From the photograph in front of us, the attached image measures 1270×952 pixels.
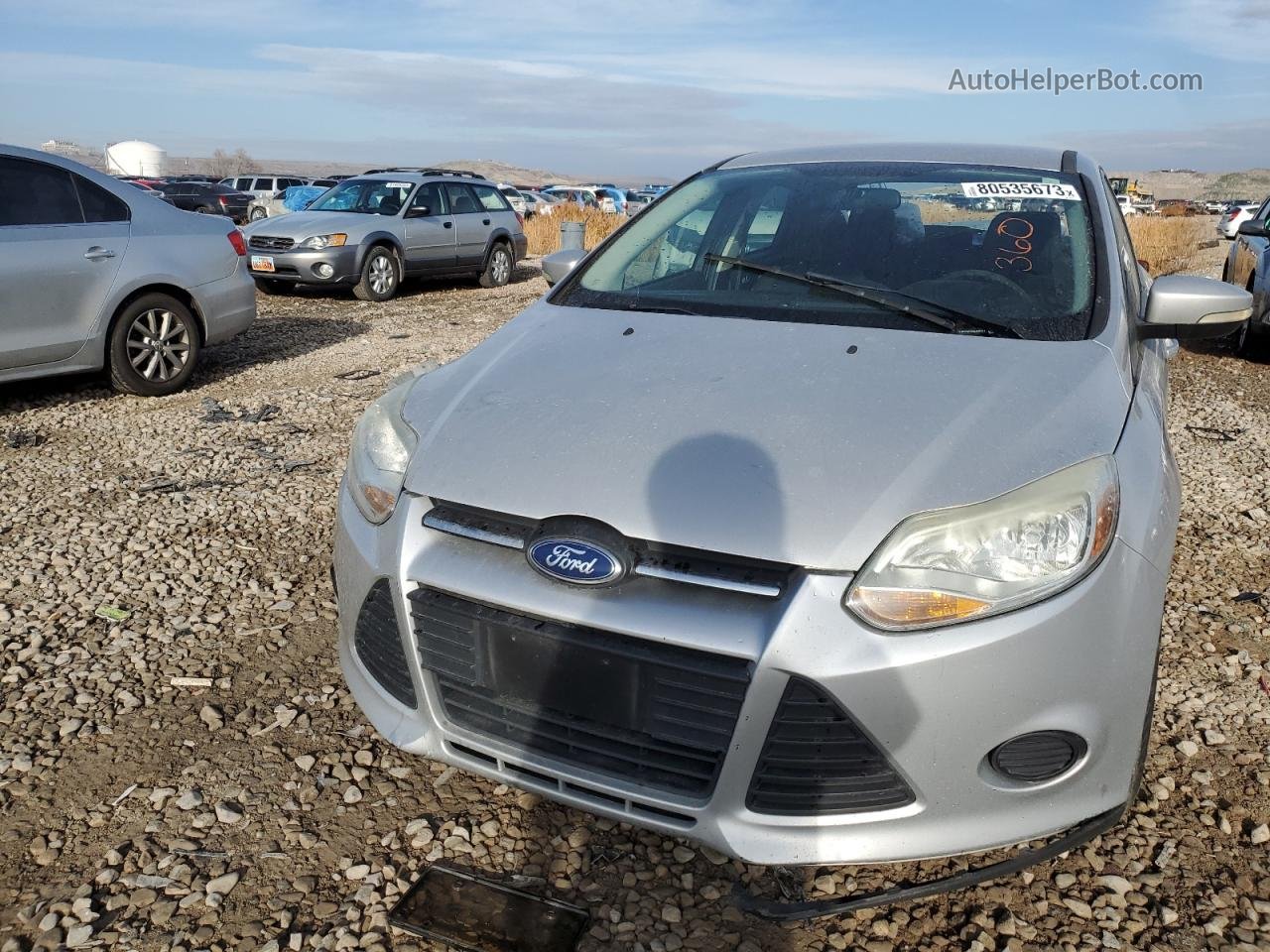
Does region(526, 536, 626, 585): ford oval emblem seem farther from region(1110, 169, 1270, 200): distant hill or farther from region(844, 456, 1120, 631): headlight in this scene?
region(1110, 169, 1270, 200): distant hill

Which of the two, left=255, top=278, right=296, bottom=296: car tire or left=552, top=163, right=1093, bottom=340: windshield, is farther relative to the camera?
left=255, top=278, right=296, bottom=296: car tire

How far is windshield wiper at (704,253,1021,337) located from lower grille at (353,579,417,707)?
63.2 inches

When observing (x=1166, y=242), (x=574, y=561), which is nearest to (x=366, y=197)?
(x=574, y=561)

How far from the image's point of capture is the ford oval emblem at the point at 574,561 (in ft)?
6.47

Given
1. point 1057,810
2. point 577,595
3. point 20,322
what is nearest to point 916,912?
point 1057,810

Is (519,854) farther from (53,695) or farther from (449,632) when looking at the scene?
(53,695)

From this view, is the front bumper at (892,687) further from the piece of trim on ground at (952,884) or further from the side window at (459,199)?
the side window at (459,199)

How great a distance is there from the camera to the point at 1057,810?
2051mm

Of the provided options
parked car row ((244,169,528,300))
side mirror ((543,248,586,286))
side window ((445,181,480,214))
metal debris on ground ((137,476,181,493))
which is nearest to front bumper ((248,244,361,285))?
parked car row ((244,169,528,300))

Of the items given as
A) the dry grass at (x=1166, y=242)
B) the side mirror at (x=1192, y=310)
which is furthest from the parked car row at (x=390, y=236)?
the dry grass at (x=1166, y=242)

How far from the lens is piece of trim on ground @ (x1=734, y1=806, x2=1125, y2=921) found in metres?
2.12

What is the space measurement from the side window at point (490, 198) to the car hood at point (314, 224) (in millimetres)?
2250

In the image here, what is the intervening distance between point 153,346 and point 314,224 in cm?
554

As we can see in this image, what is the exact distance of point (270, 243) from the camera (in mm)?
11875
